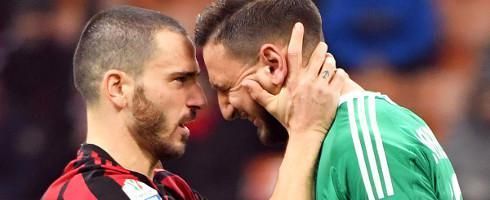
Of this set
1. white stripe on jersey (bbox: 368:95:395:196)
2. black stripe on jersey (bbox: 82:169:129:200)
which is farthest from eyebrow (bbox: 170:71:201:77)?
white stripe on jersey (bbox: 368:95:395:196)

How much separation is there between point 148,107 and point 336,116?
692mm

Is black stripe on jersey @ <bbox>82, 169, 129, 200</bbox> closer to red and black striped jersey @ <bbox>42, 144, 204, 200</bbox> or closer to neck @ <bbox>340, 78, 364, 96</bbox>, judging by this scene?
red and black striped jersey @ <bbox>42, 144, 204, 200</bbox>

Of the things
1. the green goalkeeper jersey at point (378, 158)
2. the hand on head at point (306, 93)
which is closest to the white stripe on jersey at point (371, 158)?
the green goalkeeper jersey at point (378, 158)

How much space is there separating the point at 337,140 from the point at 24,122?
14.1ft

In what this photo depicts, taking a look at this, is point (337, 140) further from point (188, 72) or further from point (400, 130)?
point (188, 72)

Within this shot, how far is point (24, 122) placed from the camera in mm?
7500

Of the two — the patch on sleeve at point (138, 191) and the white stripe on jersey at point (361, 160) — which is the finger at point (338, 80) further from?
the patch on sleeve at point (138, 191)

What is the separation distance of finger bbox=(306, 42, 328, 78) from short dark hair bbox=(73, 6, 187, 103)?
1.86 ft

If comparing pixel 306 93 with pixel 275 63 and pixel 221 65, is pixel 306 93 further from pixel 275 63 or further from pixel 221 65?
pixel 221 65

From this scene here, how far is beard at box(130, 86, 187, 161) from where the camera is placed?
4.01 metres

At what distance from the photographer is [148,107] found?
4.02m

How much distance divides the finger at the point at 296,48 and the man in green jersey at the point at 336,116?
23 mm

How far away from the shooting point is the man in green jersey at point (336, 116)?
3449 mm

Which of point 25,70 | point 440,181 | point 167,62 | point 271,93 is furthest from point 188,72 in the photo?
point 25,70
